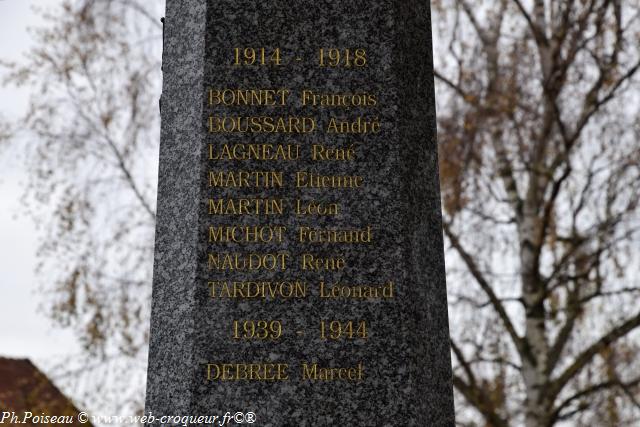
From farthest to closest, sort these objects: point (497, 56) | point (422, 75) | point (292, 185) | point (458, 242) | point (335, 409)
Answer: point (497, 56)
point (458, 242)
point (422, 75)
point (292, 185)
point (335, 409)

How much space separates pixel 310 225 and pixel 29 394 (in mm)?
11508

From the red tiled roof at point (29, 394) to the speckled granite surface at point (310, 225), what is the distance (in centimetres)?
705

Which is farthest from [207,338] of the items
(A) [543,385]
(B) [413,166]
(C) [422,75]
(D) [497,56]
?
(D) [497,56]

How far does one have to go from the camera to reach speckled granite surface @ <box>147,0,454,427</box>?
15.5 ft

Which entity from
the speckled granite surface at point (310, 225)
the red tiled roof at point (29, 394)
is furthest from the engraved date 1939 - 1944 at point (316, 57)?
the red tiled roof at point (29, 394)

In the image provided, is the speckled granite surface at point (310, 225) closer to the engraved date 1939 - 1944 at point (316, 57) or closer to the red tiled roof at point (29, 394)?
the engraved date 1939 - 1944 at point (316, 57)

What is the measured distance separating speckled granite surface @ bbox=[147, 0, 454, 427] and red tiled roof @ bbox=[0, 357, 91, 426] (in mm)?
7054

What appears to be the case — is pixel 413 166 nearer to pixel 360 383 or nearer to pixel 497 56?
pixel 360 383

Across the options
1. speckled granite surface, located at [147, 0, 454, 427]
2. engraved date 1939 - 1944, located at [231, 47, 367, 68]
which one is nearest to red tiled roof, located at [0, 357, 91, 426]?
speckled granite surface, located at [147, 0, 454, 427]

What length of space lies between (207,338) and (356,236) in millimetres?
1025

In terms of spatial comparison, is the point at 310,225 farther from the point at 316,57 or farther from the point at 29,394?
the point at 29,394

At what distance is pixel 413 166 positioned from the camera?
5.29m

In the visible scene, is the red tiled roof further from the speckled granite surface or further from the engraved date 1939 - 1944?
the engraved date 1939 - 1944

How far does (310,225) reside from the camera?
16.3 ft
